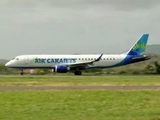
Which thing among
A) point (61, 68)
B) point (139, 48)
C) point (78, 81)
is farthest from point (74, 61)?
point (78, 81)

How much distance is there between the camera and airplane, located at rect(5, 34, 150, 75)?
51.0 meters

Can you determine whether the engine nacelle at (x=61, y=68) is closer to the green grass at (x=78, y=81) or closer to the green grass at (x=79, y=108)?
the green grass at (x=78, y=81)

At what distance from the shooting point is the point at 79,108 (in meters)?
13.5

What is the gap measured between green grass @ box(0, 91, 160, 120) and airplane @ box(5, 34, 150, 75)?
33202mm

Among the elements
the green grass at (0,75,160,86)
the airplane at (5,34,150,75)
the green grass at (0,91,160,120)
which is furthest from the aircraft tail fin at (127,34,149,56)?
the green grass at (0,91,160,120)

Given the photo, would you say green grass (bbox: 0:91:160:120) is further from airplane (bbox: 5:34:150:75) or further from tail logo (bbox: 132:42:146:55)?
tail logo (bbox: 132:42:146:55)

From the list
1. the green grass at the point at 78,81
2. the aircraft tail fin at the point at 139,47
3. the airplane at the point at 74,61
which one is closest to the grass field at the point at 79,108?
the green grass at the point at 78,81

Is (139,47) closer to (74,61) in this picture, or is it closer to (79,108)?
(74,61)

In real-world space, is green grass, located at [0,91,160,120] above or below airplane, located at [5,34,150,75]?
below

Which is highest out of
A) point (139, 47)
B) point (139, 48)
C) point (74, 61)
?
point (139, 47)

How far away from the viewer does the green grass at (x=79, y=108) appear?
11578 millimetres

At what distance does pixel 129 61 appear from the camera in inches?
2121

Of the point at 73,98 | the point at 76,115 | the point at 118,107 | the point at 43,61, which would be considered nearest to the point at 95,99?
the point at 73,98

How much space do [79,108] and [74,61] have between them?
3885 cm
